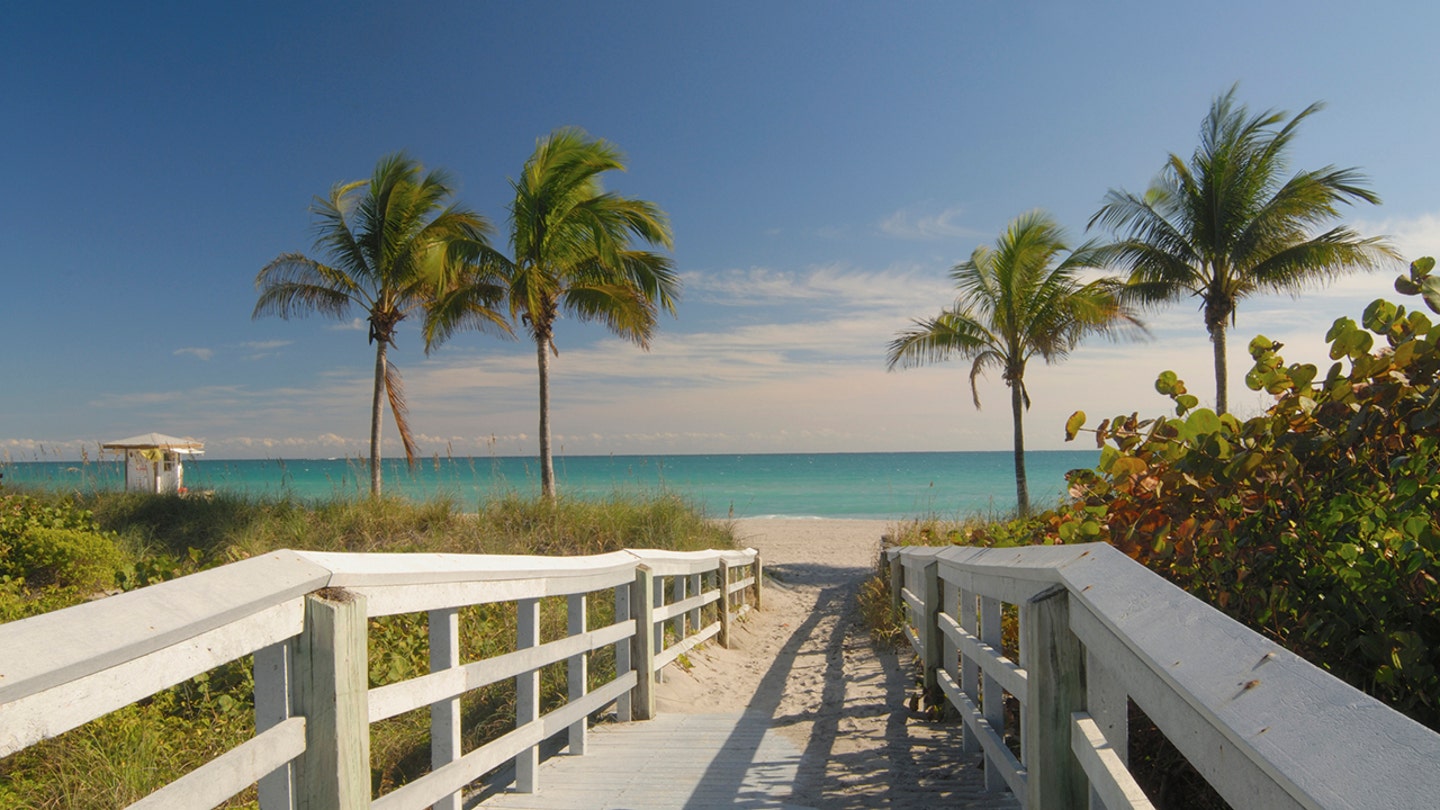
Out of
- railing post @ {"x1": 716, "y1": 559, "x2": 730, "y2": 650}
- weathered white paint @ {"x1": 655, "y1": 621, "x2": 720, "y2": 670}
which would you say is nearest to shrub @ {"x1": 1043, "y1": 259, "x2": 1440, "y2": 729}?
weathered white paint @ {"x1": 655, "y1": 621, "x2": 720, "y2": 670}

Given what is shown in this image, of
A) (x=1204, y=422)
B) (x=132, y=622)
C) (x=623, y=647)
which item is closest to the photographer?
(x=132, y=622)

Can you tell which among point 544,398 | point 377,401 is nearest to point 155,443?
point 377,401

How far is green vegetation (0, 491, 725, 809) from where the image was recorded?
394 centimetres

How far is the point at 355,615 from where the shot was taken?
2037 millimetres

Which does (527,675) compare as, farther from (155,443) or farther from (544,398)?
(155,443)

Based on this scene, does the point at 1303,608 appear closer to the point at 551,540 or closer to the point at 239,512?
the point at 551,540

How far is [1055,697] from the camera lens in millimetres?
2072

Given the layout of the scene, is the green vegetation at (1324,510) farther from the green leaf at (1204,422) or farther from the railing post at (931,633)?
the railing post at (931,633)

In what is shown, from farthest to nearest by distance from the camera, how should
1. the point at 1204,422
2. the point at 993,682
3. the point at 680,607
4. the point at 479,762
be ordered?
the point at 680,607
the point at 993,682
the point at 479,762
the point at 1204,422

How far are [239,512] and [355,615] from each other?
13405mm

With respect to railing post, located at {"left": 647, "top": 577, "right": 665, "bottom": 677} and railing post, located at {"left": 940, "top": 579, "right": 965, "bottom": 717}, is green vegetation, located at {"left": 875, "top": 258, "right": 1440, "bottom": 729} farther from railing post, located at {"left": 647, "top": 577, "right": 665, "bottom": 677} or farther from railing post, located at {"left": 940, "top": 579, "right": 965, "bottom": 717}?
railing post, located at {"left": 647, "top": 577, "right": 665, "bottom": 677}

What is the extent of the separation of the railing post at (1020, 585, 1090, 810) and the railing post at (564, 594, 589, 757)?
229 cm

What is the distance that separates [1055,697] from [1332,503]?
88 centimetres

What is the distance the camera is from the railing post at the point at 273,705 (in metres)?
1.86
